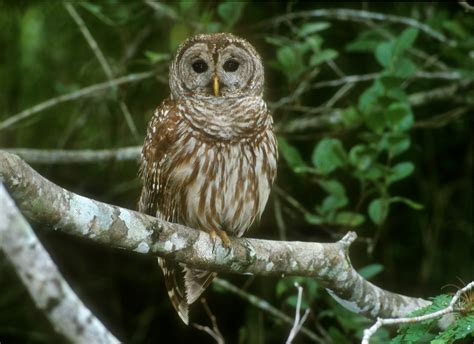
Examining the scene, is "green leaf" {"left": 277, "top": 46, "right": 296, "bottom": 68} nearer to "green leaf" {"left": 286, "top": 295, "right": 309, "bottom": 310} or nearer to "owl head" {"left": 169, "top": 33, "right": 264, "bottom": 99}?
"owl head" {"left": 169, "top": 33, "right": 264, "bottom": 99}

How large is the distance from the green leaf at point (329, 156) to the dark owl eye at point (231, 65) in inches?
26.4

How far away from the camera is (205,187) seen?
3982 mm

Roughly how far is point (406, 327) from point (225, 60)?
1.67m

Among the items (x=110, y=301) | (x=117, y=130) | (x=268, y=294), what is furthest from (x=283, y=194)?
(x=110, y=301)

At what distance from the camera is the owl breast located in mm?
3947

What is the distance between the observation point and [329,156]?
15.3ft

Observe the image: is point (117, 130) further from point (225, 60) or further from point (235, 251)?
point (235, 251)

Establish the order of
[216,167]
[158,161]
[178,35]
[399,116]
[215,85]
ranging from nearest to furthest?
[216,167] < [158,161] < [215,85] < [399,116] < [178,35]

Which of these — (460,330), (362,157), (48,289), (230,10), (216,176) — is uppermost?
(230,10)

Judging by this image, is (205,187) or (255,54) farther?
(255,54)

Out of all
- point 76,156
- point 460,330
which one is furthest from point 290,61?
point 460,330

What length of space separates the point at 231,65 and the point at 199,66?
0.15 metres

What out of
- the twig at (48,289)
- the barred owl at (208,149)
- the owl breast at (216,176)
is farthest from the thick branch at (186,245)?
the twig at (48,289)

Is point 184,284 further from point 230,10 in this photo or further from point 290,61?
point 230,10
